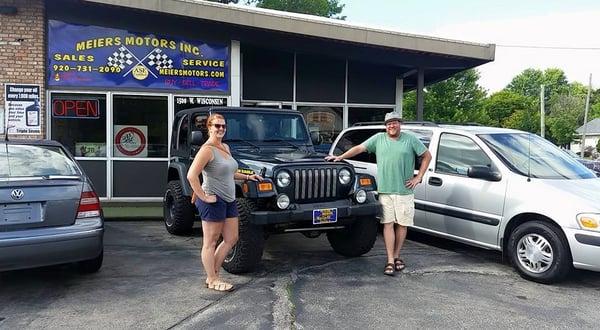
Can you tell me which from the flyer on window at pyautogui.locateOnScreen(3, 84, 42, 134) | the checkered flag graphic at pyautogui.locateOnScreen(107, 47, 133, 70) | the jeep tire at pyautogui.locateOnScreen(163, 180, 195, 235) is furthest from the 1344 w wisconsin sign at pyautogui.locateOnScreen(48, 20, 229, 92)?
the jeep tire at pyautogui.locateOnScreen(163, 180, 195, 235)

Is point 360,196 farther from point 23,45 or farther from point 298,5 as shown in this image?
point 298,5

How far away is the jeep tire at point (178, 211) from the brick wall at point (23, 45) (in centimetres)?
372

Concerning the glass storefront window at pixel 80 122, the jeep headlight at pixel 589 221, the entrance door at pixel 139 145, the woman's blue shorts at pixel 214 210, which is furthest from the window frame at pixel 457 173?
the glass storefront window at pixel 80 122

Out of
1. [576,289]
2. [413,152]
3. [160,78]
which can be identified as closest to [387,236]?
[413,152]

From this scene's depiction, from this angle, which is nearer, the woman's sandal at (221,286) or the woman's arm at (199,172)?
the woman's arm at (199,172)

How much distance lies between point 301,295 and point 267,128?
→ 277 centimetres

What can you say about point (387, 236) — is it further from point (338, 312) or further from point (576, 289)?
point (576, 289)

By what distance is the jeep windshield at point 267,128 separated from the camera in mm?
6943

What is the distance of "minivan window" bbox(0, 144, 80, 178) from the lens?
5.08m

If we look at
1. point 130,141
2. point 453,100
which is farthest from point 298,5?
point 130,141

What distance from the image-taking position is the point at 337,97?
1279cm

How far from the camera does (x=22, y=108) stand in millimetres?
9875

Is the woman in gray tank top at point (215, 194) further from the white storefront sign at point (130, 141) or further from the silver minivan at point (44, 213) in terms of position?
the white storefront sign at point (130, 141)

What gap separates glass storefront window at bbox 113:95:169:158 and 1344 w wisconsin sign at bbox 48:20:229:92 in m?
0.34
